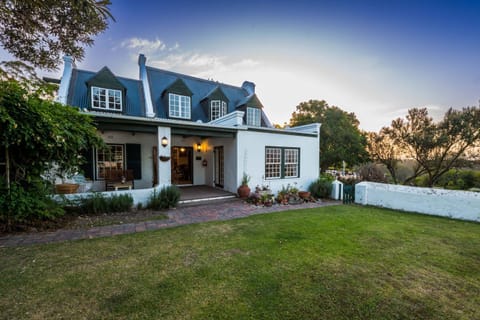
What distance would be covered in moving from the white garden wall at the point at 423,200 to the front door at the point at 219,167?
6098 mm

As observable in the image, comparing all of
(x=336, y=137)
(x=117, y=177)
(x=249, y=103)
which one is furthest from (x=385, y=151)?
(x=117, y=177)

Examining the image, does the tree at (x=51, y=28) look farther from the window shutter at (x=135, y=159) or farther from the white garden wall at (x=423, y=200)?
the white garden wall at (x=423, y=200)

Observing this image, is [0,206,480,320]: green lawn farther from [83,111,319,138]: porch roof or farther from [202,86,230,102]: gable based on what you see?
[202,86,230,102]: gable

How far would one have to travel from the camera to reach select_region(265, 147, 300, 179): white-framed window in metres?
9.45

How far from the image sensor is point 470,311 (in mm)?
2188

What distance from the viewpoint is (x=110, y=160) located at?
28.9 feet

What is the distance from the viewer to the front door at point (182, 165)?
418 inches

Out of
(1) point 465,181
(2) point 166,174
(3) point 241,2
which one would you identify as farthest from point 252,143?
(1) point 465,181

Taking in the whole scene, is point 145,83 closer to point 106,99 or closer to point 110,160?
point 106,99

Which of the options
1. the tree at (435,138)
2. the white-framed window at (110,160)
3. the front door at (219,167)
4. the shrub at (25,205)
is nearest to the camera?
the shrub at (25,205)

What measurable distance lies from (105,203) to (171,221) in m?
2.33

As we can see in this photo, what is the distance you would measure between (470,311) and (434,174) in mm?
14365

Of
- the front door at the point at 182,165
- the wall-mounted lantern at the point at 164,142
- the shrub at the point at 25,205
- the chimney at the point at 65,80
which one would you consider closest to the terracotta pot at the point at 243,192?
the wall-mounted lantern at the point at 164,142

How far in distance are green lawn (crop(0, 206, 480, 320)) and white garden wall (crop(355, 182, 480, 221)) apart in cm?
187
